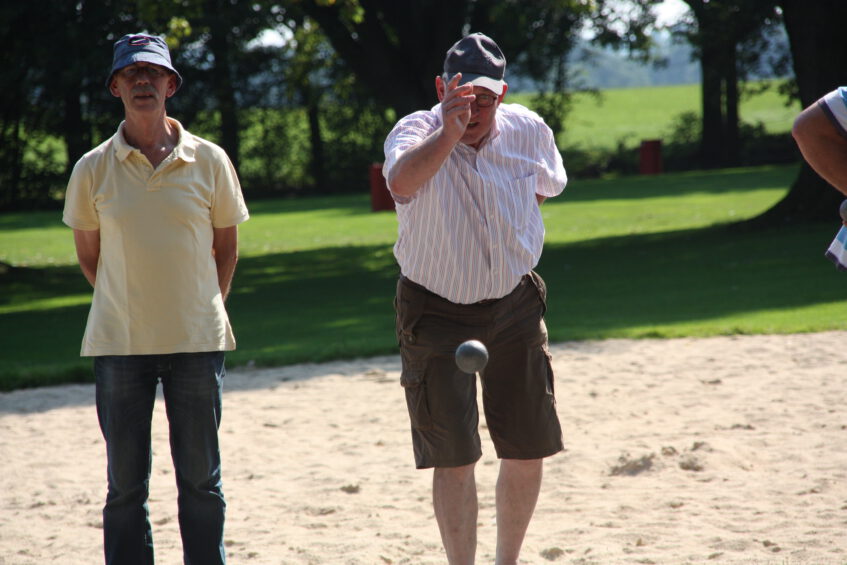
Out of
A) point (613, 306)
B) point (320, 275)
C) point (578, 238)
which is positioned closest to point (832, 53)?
point (578, 238)

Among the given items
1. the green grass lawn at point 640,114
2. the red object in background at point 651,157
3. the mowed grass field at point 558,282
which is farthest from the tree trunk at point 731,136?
the mowed grass field at point 558,282

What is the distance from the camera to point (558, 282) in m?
14.3

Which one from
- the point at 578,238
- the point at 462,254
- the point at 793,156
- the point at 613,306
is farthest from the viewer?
the point at 793,156

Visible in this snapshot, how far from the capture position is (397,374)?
9180 millimetres

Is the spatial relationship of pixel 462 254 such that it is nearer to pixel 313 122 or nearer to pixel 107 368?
pixel 107 368

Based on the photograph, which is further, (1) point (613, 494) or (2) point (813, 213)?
(2) point (813, 213)

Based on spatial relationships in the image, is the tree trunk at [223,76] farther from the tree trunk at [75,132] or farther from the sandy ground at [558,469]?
the sandy ground at [558,469]

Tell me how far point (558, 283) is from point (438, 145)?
10763 millimetres

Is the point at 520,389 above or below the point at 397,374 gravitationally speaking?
above

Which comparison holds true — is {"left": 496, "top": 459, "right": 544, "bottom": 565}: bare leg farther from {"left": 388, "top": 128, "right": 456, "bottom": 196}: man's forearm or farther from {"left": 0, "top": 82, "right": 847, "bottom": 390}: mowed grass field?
{"left": 0, "top": 82, "right": 847, "bottom": 390}: mowed grass field

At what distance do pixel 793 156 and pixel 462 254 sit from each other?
35.4 metres

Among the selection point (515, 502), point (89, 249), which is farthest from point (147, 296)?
point (515, 502)

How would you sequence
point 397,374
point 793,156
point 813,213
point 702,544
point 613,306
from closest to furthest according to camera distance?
1. point 702,544
2. point 397,374
3. point 613,306
4. point 813,213
5. point 793,156

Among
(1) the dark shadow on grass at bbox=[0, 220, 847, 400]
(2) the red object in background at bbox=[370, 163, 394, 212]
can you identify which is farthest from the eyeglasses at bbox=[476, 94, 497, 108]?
(2) the red object in background at bbox=[370, 163, 394, 212]
